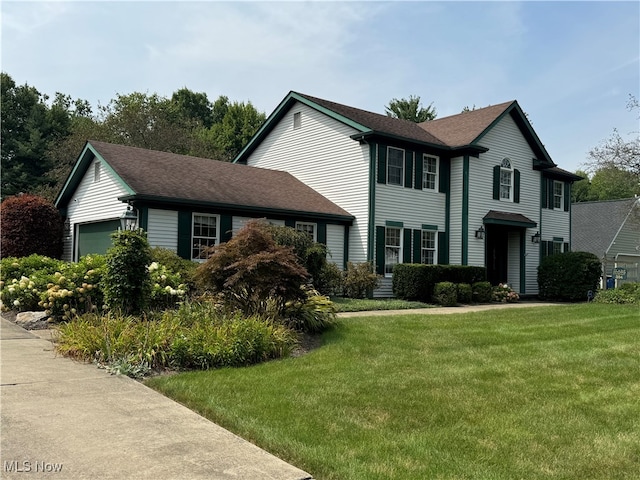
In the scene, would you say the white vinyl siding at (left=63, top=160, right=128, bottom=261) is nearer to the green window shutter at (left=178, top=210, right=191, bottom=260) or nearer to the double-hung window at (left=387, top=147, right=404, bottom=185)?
the green window shutter at (left=178, top=210, right=191, bottom=260)

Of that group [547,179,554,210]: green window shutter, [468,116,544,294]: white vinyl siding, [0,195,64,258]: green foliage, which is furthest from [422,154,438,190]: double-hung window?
[0,195,64,258]: green foliage

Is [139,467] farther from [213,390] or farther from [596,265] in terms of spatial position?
[596,265]

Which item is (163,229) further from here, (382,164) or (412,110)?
(412,110)

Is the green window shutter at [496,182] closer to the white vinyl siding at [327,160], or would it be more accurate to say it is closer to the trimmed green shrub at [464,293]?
the trimmed green shrub at [464,293]

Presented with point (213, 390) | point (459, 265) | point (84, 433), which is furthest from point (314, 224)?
point (84, 433)

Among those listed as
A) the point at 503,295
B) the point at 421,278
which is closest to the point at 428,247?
the point at 421,278

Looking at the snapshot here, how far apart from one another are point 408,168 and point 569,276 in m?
7.53

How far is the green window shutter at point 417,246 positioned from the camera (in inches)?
803

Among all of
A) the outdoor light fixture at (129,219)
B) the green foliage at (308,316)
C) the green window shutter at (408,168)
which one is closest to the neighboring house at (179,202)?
the outdoor light fixture at (129,219)

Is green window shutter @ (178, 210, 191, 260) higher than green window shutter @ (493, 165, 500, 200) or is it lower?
lower

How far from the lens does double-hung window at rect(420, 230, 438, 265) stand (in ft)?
68.5

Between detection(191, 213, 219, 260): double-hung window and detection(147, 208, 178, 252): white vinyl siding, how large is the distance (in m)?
0.63

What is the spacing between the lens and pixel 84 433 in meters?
4.71

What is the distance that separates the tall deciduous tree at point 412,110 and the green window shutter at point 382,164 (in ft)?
99.9
